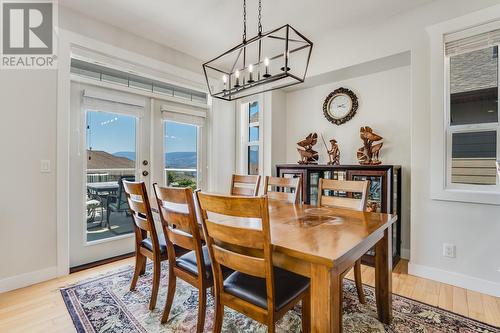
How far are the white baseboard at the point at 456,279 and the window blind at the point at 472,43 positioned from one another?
2.03 metres

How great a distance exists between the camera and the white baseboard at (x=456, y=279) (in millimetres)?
2117

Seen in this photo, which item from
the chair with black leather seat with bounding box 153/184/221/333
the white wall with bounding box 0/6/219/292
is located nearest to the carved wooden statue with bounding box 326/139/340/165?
the chair with black leather seat with bounding box 153/184/221/333

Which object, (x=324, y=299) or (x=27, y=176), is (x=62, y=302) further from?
(x=324, y=299)

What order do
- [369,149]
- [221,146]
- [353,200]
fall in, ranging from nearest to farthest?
[353,200] → [369,149] → [221,146]

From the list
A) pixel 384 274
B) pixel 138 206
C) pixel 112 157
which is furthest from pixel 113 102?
pixel 384 274

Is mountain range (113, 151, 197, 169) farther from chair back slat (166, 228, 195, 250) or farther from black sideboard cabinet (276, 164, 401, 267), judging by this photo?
chair back slat (166, 228, 195, 250)

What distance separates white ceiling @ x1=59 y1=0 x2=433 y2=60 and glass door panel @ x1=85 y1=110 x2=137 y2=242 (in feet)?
3.45

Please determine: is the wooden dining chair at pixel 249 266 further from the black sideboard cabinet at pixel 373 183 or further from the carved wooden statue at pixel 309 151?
the carved wooden statue at pixel 309 151

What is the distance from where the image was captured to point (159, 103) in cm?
338

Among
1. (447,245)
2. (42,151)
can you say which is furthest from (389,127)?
(42,151)

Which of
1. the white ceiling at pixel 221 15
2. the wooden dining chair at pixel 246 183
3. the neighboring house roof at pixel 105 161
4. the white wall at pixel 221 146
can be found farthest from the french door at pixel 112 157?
the wooden dining chair at pixel 246 183

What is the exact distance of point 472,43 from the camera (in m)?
2.25

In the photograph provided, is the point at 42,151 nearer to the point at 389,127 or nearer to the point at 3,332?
the point at 3,332

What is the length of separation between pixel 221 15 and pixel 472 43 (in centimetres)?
237
